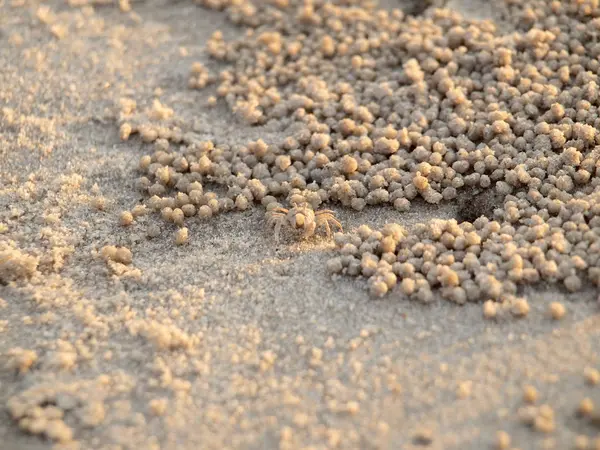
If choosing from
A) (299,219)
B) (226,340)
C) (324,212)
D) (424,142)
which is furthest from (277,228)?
(424,142)

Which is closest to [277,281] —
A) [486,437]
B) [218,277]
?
[218,277]

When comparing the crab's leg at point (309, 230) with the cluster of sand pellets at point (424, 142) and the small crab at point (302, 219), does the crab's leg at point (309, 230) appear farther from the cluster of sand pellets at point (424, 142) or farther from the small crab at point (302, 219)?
the cluster of sand pellets at point (424, 142)

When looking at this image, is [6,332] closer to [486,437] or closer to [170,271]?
[170,271]

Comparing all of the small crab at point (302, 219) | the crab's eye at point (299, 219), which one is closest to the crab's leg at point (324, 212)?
the small crab at point (302, 219)

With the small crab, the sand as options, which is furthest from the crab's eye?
the sand

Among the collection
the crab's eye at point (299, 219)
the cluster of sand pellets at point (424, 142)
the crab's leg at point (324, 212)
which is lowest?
the crab's leg at point (324, 212)

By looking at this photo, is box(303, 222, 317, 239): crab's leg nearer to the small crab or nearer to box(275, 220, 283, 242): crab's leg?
the small crab
